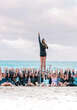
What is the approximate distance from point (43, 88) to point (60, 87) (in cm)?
157

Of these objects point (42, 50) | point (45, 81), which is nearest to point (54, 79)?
point (45, 81)

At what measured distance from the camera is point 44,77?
66.4ft

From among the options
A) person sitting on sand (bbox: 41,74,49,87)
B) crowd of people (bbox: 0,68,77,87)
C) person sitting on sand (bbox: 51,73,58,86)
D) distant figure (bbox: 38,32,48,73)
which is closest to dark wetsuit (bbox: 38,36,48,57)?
distant figure (bbox: 38,32,48,73)

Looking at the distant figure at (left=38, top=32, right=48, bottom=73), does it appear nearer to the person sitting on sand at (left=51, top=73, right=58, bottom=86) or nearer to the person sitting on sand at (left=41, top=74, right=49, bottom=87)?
the person sitting on sand at (left=41, top=74, right=49, bottom=87)

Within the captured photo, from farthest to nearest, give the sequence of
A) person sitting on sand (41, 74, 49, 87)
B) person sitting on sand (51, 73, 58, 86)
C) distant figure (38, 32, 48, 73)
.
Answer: person sitting on sand (51, 73, 58, 86), person sitting on sand (41, 74, 49, 87), distant figure (38, 32, 48, 73)

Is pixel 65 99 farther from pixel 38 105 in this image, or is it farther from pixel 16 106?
pixel 16 106

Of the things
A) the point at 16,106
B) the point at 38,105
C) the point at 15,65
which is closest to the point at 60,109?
the point at 38,105

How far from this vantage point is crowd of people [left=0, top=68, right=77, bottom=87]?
20172 millimetres

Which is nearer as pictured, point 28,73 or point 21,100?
point 21,100

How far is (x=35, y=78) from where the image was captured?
797 inches

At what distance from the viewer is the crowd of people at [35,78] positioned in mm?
20172

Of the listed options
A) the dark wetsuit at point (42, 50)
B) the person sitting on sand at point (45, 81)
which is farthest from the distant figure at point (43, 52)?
the person sitting on sand at point (45, 81)

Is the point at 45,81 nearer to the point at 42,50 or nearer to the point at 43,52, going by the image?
the point at 43,52

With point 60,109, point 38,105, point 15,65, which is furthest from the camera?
point 15,65
